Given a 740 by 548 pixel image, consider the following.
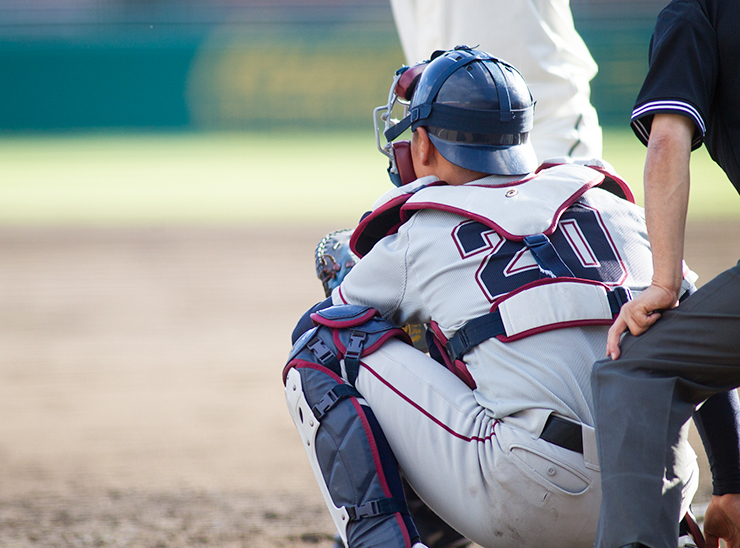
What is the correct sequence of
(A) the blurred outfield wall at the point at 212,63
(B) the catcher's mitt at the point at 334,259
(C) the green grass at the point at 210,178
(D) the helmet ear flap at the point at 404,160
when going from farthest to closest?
(A) the blurred outfield wall at the point at 212,63
(C) the green grass at the point at 210,178
(B) the catcher's mitt at the point at 334,259
(D) the helmet ear flap at the point at 404,160

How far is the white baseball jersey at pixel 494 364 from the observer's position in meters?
1.51

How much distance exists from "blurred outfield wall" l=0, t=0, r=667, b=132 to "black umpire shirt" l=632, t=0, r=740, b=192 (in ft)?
47.8

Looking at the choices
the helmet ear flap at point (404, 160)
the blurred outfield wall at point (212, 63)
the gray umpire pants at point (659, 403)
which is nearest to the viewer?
the gray umpire pants at point (659, 403)

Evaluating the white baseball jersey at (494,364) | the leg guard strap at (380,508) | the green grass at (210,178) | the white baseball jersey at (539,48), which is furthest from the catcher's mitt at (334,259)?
the green grass at (210,178)

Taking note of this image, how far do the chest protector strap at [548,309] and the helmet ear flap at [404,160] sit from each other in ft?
1.78

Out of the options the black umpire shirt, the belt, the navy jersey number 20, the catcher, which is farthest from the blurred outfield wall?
the belt

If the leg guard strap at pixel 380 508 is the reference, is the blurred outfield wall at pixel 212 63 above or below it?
above

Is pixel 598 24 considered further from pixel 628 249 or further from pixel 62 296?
pixel 628 249

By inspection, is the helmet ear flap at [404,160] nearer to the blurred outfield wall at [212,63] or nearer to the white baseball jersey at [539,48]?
the white baseball jersey at [539,48]

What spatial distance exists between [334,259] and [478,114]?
2.40 ft

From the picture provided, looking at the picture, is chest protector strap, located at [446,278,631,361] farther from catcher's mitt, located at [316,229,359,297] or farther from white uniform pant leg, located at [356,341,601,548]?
catcher's mitt, located at [316,229,359,297]

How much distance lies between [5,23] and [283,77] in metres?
5.82

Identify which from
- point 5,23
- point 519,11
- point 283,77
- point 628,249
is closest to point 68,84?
point 5,23

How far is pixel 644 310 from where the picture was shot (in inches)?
53.2
